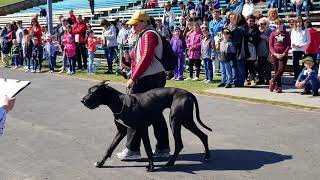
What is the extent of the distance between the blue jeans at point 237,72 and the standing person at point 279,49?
1.05m

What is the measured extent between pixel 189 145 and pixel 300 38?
689 cm

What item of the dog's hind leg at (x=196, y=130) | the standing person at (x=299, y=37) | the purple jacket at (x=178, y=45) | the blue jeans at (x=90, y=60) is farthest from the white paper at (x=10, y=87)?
the blue jeans at (x=90, y=60)

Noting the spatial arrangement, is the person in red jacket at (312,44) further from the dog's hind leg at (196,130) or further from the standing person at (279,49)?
the dog's hind leg at (196,130)

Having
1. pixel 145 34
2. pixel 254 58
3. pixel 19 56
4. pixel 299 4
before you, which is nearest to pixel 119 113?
pixel 145 34

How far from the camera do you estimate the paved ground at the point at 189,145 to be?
6.89 metres

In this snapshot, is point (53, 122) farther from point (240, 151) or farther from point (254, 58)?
point (254, 58)

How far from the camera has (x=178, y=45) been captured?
640 inches

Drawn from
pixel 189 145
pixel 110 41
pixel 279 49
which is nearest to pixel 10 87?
pixel 189 145

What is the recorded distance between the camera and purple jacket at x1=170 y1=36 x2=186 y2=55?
1625cm

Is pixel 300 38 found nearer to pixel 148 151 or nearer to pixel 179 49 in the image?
pixel 179 49

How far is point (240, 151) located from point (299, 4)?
11.4 m

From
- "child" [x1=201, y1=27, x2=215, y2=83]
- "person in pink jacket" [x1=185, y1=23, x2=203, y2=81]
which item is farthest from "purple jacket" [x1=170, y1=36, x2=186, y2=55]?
"child" [x1=201, y1=27, x2=215, y2=83]

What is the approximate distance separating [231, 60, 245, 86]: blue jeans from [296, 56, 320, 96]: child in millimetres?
1792

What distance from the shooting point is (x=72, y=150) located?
8.11 m
